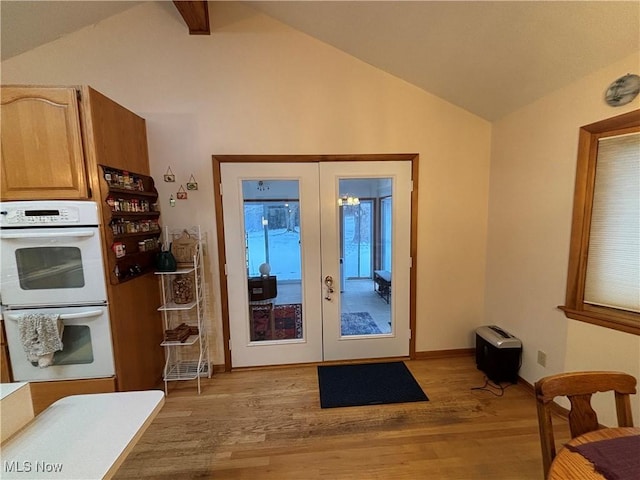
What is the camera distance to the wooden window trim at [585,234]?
66.8 inches

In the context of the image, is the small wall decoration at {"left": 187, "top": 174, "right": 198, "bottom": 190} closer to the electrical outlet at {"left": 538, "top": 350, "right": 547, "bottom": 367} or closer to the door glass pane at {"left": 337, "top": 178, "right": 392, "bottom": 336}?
the door glass pane at {"left": 337, "top": 178, "right": 392, "bottom": 336}

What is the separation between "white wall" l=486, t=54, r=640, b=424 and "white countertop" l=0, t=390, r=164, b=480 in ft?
8.73

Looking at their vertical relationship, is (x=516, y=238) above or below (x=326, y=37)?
below

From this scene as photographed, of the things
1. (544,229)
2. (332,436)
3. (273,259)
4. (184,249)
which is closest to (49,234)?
(184,249)

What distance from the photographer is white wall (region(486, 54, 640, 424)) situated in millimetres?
1773

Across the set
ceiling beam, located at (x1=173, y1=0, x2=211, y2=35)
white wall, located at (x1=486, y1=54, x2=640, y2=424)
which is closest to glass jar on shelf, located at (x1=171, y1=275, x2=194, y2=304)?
ceiling beam, located at (x1=173, y1=0, x2=211, y2=35)

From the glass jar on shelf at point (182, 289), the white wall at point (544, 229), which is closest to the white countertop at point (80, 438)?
the glass jar on shelf at point (182, 289)

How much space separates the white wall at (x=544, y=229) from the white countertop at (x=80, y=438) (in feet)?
8.73

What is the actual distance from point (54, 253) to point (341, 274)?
2243 millimetres

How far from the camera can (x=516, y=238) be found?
2436mm

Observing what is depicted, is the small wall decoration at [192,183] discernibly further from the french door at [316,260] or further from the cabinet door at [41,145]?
the cabinet door at [41,145]

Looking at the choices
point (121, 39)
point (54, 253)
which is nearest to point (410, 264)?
point (54, 253)

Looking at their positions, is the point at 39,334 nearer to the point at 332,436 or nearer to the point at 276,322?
the point at 276,322

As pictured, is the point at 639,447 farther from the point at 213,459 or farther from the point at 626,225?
the point at 213,459
